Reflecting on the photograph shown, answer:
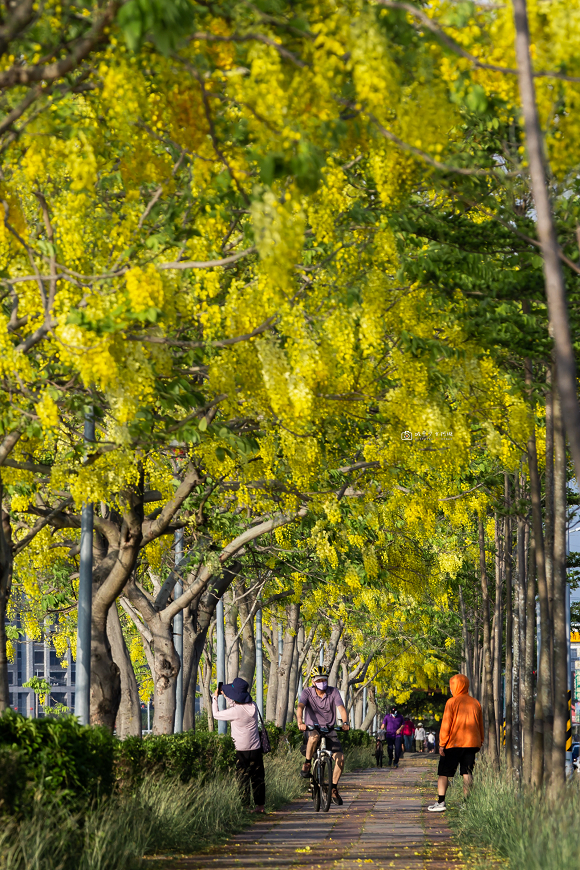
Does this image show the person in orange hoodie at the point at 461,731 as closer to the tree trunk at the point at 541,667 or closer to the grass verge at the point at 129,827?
the tree trunk at the point at 541,667

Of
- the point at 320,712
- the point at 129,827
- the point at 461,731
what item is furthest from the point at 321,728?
the point at 129,827

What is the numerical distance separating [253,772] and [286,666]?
15.6m

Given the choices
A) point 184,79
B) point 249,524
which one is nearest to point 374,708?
point 249,524

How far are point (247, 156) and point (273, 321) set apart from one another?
85.4 inches

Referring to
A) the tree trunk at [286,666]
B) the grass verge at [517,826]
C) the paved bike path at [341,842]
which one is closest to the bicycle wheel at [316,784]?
the paved bike path at [341,842]

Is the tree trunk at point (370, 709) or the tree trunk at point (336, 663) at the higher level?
the tree trunk at point (336, 663)

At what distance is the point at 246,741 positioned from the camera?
14.2m

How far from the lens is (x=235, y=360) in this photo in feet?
32.5

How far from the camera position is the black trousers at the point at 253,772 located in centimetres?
1417

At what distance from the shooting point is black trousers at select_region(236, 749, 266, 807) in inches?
558

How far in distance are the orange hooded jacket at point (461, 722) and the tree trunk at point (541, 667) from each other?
66.8 inches

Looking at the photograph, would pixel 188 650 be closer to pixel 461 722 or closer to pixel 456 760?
pixel 456 760

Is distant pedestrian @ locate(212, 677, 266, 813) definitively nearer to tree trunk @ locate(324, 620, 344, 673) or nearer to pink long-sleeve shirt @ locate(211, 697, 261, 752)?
pink long-sleeve shirt @ locate(211, 697, 261, 752)

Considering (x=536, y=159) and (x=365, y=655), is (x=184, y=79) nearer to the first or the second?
(x=536, y=159)
